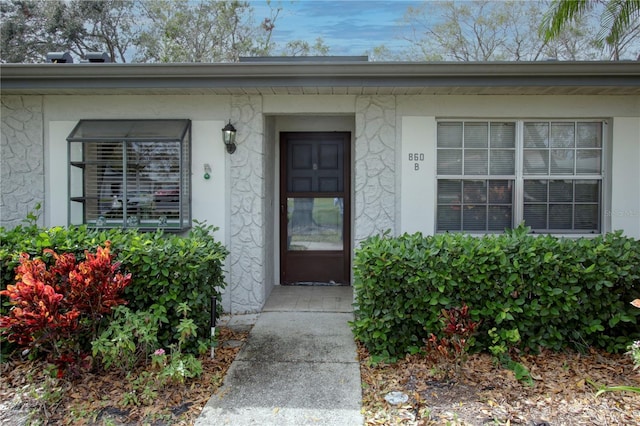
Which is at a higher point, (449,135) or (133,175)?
(449,135)

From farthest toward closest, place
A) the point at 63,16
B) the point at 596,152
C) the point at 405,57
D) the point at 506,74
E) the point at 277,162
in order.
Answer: the point at 405,57, the point at 63,16, the point at 277,162, the point at 596,152, the point at 506,74

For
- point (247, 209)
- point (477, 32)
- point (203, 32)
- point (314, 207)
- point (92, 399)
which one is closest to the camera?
point (92, 399)

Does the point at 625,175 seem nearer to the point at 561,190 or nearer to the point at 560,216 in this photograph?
the point at 561,190

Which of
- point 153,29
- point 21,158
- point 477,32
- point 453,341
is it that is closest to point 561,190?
point 453,341

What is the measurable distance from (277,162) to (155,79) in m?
2.23

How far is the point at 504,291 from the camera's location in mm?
3688

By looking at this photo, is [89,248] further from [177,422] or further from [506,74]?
[506,74]

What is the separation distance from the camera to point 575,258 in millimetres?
3750

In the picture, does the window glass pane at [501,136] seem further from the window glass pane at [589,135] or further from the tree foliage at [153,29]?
the tree foliage at [153,29]

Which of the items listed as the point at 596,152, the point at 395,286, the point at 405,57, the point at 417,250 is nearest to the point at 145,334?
the point at 395,286

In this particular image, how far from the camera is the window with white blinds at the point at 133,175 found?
201 inches

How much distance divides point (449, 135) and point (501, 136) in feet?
2.04

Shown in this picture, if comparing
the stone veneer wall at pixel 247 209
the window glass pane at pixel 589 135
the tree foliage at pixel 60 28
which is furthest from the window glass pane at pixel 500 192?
the tree foliage at pixel 60 28

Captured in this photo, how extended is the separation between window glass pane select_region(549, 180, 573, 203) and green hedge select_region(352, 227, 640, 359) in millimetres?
1432
